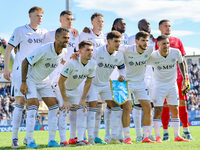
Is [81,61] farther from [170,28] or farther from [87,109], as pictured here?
[170,28]

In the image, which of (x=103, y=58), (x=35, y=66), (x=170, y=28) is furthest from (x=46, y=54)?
(x=170, y=28)

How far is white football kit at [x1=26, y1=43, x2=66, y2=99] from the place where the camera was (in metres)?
6.24

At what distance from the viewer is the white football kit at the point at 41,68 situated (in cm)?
624

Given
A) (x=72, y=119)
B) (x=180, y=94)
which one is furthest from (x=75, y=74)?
(x=180, y=94)

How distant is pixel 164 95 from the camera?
7836 millimetres

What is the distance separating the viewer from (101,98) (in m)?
7.73

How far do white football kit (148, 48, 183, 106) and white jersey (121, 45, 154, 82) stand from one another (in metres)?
0.32

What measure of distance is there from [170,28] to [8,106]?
23.6 m

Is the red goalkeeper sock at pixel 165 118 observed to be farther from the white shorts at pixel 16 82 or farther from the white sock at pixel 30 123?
the white shorts at pixel 16 82

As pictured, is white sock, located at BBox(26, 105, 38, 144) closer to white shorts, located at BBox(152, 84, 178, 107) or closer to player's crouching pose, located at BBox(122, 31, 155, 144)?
player's crouching pose, located at BBox(122, 31, 155, 144)

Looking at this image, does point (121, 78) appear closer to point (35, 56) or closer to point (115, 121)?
point (115, 121)

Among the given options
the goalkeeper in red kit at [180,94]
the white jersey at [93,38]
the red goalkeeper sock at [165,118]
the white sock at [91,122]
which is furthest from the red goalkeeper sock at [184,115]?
the white sock at [91,122]

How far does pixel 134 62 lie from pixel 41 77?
2335mm

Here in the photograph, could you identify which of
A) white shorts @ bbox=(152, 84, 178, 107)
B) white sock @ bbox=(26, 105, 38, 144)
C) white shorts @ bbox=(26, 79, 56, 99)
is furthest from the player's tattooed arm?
white shorts @ bbox=(152, 84, 178, 107)
